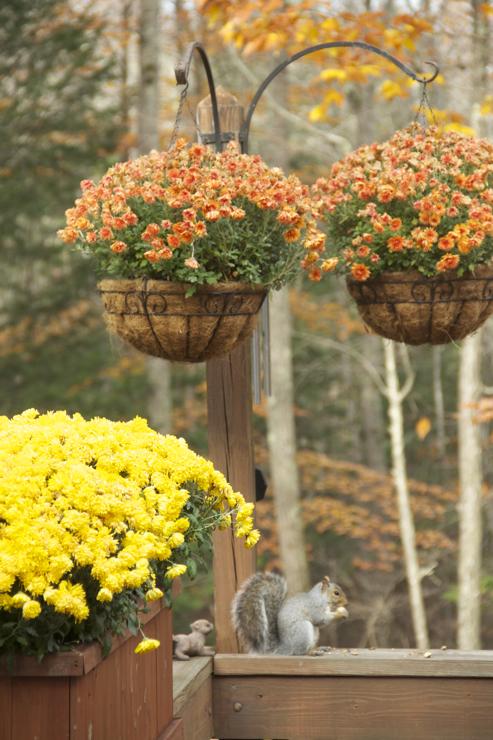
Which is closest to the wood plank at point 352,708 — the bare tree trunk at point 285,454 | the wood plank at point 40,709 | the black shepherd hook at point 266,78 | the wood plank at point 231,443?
the wood plank at point 231,443

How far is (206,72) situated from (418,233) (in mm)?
799

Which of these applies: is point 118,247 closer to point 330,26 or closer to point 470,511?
point 330,26

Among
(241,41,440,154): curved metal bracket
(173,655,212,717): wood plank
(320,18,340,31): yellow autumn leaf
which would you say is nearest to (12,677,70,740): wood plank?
(173,655,212,717): wood plank

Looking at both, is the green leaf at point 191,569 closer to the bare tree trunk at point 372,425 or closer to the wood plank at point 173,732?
the wood plank at point 173,732

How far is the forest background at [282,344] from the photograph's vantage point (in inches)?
270

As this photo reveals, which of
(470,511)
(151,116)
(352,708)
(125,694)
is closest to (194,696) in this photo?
(352,708)

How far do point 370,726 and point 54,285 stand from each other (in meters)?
6.21

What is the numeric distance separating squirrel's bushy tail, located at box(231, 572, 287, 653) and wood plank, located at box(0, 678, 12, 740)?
1.06m

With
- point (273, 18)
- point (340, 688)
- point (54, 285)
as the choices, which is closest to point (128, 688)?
point (340, 688)

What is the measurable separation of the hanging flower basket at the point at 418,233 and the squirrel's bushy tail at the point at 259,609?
87 centimetres

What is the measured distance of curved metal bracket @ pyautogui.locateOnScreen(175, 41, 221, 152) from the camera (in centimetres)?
188

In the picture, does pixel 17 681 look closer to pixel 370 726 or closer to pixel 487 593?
pixel 370 726

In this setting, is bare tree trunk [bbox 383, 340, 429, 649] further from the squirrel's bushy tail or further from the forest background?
the squirrel's bushy tail

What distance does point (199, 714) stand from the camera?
7.19 feet
